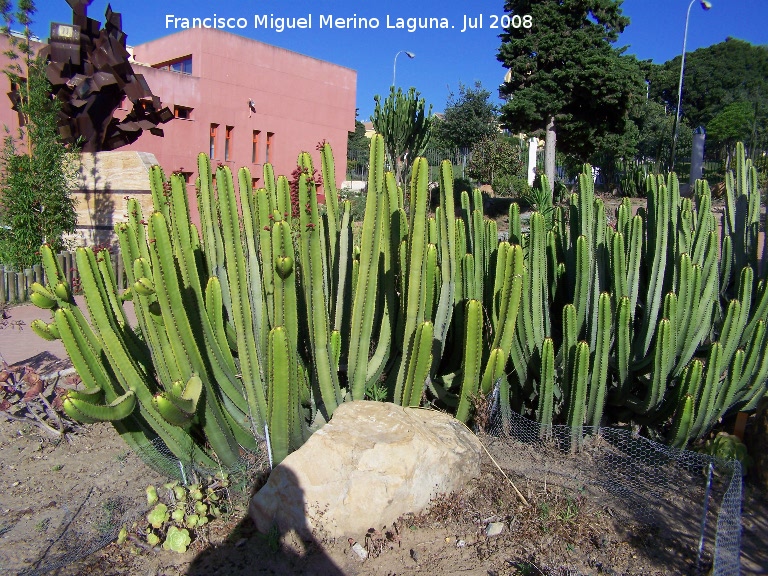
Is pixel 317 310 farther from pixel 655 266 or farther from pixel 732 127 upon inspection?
pixel 732 127

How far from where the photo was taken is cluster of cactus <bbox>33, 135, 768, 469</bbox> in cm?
315

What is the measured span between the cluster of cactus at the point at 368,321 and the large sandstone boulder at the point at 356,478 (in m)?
0.27

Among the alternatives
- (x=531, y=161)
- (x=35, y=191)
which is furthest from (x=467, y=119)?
(x=35, y=191)

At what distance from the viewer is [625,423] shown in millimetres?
4266

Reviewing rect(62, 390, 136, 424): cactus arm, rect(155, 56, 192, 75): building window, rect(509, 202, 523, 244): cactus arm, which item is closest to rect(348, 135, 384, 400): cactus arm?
rect(62, 390, 136, 424): cactus arm

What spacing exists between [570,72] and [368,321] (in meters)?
16.1

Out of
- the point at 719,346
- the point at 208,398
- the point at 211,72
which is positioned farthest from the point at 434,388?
the point at 211,72

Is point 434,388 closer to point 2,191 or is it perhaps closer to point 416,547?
point 416,547

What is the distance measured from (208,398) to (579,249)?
245 cm

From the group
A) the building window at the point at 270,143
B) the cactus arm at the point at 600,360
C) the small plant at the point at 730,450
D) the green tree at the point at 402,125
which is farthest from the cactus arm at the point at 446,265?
the building window at the point at 270,143

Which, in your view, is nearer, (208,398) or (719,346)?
(208,398)

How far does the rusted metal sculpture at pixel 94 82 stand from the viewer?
10586mm

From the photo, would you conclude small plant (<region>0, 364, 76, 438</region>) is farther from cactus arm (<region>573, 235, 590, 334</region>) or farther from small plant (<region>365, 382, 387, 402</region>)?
cactus arm (<region>573, 235, 590, 334</region>)

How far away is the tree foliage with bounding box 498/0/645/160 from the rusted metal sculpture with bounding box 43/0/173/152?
10.5m
